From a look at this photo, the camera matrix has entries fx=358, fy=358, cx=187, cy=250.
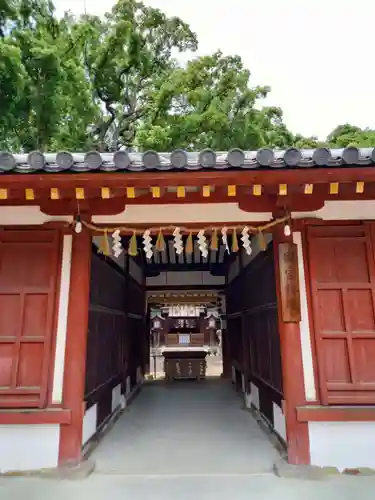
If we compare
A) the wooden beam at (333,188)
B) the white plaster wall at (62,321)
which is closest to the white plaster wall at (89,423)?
the white plaster wall at (62,321)

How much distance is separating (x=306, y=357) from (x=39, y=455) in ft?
10.2

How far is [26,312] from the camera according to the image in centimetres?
414

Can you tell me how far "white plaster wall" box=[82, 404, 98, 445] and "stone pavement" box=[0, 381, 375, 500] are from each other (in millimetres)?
232

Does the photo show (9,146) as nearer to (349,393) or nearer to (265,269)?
(265,269)

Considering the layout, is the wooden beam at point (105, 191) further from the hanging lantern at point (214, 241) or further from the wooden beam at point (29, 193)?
the hanging lantern at point (214, 241)

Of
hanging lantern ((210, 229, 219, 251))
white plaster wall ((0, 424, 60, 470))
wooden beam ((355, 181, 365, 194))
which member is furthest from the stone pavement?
wooden beam ((355, 181, 365, 194))

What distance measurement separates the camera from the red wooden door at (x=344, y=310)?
394 centimetres

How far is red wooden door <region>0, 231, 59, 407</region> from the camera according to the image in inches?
157

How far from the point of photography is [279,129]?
16.7 metres

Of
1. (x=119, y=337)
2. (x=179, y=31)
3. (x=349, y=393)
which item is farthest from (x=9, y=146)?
(x=349, y=393)

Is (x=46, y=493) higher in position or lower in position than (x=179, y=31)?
lower

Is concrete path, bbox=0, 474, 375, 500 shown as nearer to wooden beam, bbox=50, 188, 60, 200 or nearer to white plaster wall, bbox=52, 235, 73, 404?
white plaster wall, bbox=52, 235, 73, 404

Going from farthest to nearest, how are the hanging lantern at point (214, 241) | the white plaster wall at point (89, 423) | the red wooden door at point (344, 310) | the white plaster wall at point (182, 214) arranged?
the white plaster wall at point (182, 214) < the white plaster wall at point (89, 423) < the hanging lantern at point (214, 241) < the red wooden door at point (344, 310)

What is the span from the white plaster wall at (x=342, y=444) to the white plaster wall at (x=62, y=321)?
9.22 feet
